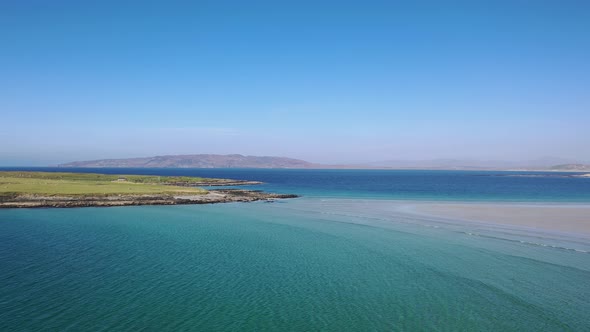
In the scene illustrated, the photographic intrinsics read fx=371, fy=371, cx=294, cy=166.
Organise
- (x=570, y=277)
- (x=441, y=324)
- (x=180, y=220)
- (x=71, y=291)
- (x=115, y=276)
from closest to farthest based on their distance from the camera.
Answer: (x=441, y=324), (x=71, y=291), (x=115, y=276), (x=570, y=277), (x=180, y=220)

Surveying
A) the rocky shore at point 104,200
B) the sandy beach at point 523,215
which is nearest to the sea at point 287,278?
the sandy beach at point 523,215

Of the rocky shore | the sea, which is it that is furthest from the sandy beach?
the rocky shore

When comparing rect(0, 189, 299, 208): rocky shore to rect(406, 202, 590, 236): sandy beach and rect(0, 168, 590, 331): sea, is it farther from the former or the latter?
rect(406, 202, 590, 236): sandy beach

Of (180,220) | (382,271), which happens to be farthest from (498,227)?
(180,220)

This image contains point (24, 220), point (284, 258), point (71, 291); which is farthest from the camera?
point (24, 220)

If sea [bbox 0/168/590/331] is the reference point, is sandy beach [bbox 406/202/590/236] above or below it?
above

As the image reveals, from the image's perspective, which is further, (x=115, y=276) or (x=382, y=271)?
(x=382, y=271)

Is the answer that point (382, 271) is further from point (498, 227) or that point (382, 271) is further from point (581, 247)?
point (498, 227)
